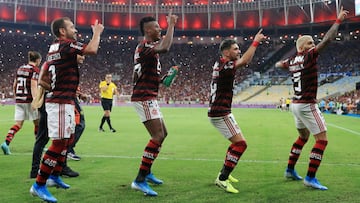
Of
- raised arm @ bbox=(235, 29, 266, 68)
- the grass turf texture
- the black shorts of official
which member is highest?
raised arm @ bbox=(235, 29, 266, 68)

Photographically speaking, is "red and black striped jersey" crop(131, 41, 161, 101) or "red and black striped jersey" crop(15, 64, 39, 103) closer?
"red and black striped jersey" crop(131, 41, 161, 101)

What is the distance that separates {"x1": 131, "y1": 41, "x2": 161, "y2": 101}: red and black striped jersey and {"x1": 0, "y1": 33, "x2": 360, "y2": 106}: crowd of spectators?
46268mm

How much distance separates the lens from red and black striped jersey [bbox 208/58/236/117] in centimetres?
590

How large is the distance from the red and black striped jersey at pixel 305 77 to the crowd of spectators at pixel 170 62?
45692mm

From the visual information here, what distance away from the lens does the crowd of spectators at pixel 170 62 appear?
181 ft

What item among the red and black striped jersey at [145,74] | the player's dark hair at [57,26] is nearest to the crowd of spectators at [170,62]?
the red and black striped jersey at [145,74]

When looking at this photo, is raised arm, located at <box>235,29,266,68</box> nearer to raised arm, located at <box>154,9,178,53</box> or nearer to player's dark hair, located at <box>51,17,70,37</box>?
raised arm, located at <box>154,9,178,53</box>

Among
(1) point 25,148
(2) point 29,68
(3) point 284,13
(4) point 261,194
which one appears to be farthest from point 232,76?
(3) point 284,13

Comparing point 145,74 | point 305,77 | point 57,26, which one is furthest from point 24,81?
point 305,77

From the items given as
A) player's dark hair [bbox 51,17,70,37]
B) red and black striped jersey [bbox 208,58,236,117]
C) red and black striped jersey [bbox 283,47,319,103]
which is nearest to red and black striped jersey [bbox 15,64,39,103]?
player's dark hair [bbox 51,17,70,37]

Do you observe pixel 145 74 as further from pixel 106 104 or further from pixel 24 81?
pixel 106 104

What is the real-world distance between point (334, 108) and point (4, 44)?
51928 millimetres

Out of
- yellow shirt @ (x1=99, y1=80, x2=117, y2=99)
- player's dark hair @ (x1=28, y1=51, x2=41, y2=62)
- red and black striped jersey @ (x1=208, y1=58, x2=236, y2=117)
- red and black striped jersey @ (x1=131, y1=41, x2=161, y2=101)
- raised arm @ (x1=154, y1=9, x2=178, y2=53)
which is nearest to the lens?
raised arm @ (x1=154, y1=9, x2=178, y2=53)

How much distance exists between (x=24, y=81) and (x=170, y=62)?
178ft
